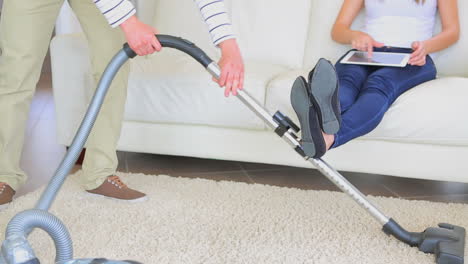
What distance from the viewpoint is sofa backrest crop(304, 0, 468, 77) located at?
2385 millimetres

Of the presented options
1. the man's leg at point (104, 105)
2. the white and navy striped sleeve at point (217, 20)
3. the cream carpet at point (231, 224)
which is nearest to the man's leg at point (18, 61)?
the man's leg at point (104, 105)

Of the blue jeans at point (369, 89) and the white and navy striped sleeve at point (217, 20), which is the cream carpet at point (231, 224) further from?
the white and navy striped sleeve at point (217, 20)

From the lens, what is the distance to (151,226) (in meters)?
1.80

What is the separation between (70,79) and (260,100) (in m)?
0.76

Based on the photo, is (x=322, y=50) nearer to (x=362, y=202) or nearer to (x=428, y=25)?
(x=428, y=25)

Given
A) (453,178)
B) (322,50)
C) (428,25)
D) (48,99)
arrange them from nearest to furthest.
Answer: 1. (453,178)
2. (428,25)
3. (322,50)
4. (48,99)

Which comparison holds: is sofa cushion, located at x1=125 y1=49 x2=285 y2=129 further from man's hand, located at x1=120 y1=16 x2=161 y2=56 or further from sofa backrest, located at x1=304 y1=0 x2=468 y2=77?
man's hand, located at x1=120 y1=16 x2=161 y2=56

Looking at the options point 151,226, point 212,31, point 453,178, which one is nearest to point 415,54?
point 453,178

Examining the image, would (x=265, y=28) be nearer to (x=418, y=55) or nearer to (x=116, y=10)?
(x=418, y=55)

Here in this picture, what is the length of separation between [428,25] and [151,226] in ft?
4.22

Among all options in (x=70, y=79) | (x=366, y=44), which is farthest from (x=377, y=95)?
(x=70, y=79)

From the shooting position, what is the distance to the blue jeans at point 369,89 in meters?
1.78

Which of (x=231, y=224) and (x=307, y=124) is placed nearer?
(x=307, y=124)

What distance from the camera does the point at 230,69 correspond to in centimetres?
148
